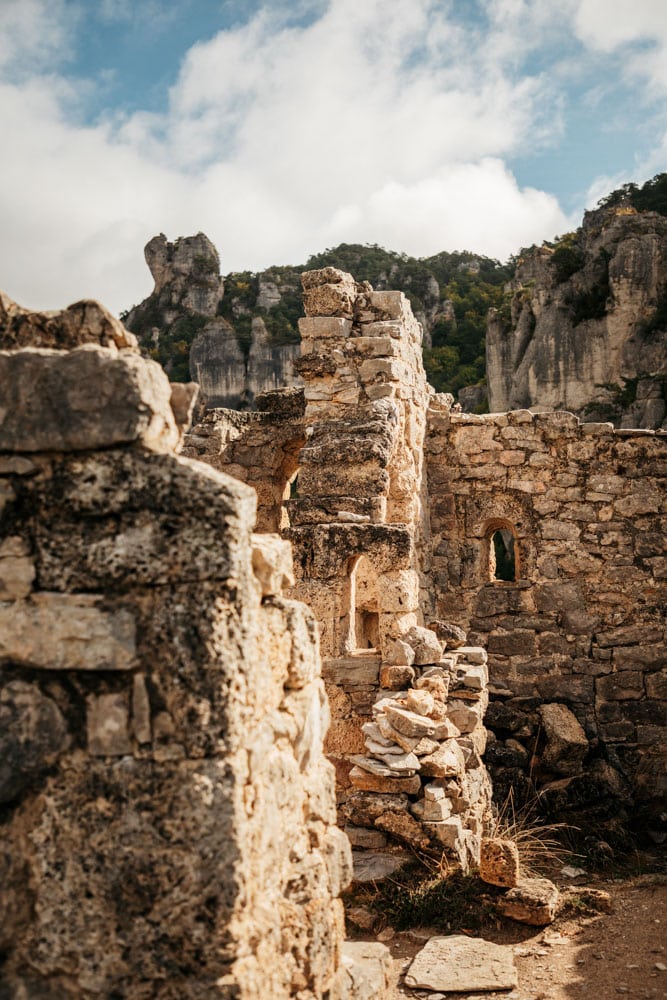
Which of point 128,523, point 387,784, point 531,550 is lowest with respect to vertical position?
point 387,784

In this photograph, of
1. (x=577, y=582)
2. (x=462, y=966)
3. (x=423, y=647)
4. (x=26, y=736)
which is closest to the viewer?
(x=26, y=736)

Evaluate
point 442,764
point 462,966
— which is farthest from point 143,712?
point 442,764

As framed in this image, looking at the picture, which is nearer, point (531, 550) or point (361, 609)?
point (361, 609)

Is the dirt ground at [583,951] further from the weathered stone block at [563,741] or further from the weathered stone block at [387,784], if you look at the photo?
the weathered stone block at [563,741]

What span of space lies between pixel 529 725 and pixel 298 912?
6.11m

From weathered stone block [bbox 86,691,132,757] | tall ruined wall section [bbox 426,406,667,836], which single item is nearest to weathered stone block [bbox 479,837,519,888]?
tall ruined wall section [bbox 426,406,667,836]

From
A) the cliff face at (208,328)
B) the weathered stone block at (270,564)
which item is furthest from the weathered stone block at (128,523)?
the cliff face at (208,328)

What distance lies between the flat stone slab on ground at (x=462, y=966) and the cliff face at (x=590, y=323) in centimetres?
2426

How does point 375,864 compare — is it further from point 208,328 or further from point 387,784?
point 208,328

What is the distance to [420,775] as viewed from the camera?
17.7 feet

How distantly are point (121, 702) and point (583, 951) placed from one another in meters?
3.95

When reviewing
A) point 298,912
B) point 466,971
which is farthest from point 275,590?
point 466,971

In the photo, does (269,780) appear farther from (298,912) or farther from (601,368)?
(601,368)

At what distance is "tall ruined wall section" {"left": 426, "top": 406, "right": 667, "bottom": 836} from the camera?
859 centimetres
